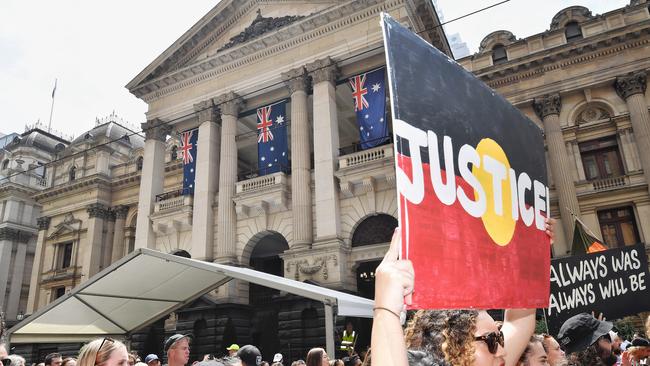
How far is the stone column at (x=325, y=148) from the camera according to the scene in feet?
64.0

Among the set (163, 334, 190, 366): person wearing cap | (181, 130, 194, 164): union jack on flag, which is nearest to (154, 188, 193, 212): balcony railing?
(181, 130, 194, 164): union jack on flag

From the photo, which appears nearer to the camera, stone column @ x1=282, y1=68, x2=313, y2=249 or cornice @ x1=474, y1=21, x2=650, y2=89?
stone column @ x1=282, y1=68, x2=313, y2=249

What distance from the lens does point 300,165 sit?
2091 cm

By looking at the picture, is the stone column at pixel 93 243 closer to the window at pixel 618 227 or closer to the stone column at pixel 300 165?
the stone column at pixel 300 165

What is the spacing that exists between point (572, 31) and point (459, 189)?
24355mm

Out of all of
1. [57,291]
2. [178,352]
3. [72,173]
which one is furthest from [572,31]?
[57,291]

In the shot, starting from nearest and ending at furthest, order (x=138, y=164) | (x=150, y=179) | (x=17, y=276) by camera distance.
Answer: (x=150, y=179), (x=138, y=164), (x=17, y=276)

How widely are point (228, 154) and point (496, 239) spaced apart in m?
21.4

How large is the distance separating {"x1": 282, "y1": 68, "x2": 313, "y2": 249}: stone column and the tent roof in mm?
8711

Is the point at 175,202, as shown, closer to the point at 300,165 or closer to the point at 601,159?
the point at 300,165

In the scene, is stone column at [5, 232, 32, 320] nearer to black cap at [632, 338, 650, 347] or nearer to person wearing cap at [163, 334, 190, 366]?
person wearing cap at [163, 334, 190, 366]

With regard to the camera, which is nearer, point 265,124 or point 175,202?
point 265,124

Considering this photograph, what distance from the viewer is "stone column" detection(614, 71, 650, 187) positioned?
19.4m

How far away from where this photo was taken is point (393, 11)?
20281mm
